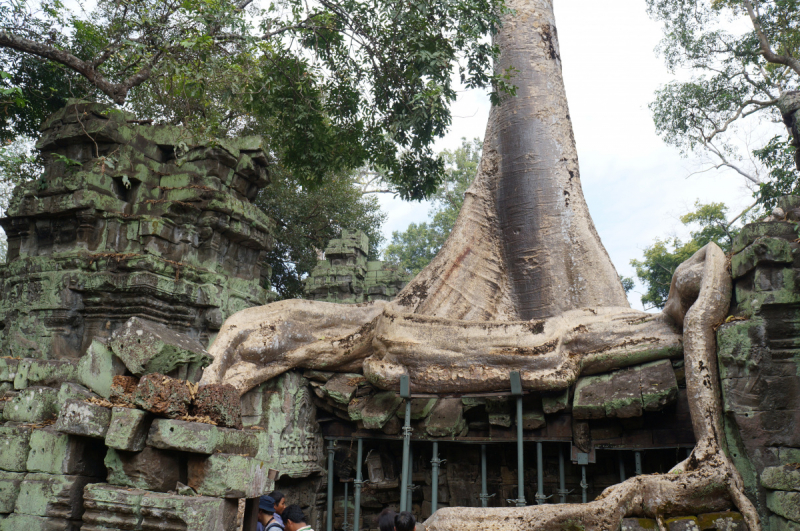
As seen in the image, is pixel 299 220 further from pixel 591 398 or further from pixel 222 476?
pixel 222 476

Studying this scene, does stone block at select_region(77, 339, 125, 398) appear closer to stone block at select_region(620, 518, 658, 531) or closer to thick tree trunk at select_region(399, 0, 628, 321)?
stone block at select_region(620, 518, 658, 531)

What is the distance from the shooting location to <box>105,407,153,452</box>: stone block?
2.97 m

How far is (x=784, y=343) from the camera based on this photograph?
3.69 metres

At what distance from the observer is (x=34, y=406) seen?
11.2 feet

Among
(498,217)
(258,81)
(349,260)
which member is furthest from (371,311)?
(349,260)

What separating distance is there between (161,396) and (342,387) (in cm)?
246

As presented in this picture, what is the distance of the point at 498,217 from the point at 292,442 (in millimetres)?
3614

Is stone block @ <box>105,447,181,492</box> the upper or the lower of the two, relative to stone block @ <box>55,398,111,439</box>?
lower

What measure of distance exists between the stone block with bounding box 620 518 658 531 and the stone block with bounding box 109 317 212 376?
2738 mm

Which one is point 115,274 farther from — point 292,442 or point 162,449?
point 162,449

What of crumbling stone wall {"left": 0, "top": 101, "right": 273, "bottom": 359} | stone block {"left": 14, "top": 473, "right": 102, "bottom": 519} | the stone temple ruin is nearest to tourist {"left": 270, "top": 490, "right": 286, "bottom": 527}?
the stone temple ruin

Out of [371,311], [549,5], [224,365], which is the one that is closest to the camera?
[224,365]

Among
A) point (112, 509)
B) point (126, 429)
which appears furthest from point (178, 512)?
point (126, 429)

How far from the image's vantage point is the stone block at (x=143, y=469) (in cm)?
304
